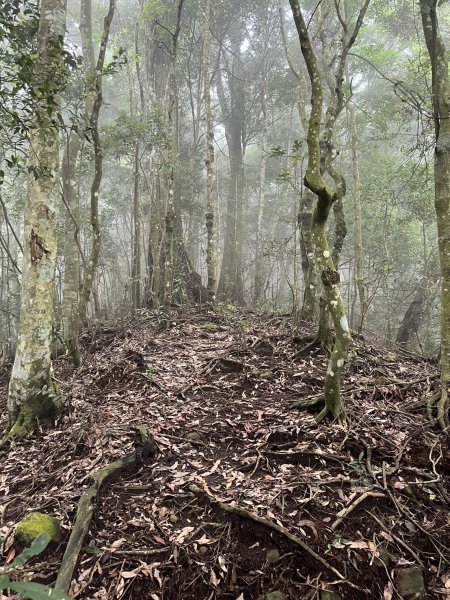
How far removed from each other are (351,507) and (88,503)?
2.39 metres

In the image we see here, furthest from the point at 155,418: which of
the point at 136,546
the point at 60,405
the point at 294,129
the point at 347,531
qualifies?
the point at 294,129

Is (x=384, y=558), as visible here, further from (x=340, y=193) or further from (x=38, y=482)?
(x=340, y=193)

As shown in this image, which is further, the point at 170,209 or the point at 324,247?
the point at 170,209

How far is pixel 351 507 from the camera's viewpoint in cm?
369

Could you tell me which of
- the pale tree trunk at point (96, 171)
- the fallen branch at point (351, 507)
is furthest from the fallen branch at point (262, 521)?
the pale tree trunk at point (96, 171)

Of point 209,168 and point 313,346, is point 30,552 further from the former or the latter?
point 209,168

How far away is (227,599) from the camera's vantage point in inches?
123

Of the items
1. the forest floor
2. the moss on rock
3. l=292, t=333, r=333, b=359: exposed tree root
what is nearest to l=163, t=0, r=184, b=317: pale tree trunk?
the forest floor

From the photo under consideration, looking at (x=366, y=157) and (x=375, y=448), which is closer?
(x=375, y=448)

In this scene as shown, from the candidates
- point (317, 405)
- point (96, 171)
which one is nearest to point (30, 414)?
point (317, 405)

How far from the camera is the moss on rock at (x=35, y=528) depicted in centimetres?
360

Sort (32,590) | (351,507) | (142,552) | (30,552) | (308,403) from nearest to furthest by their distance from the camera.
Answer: (32,590), (30,552), (142,552), (351,507), (308,403)

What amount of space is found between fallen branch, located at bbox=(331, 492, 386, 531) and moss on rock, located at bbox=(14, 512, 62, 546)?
2.42 metres

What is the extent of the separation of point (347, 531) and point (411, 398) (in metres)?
2.61
